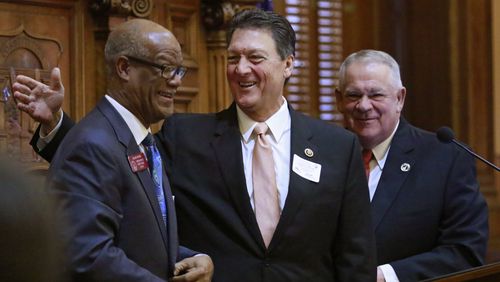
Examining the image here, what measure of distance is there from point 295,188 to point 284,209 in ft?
0.23

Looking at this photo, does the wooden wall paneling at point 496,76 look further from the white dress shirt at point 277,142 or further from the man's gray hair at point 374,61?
the white dress shirt at point 277,142

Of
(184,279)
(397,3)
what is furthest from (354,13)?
(184,279)

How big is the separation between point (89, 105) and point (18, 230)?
2.99 metres

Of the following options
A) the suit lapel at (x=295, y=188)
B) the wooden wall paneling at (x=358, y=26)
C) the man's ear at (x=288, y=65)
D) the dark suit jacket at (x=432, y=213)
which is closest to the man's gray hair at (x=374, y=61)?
the dark suit jacket at (x=432, y=213)

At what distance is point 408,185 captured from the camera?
3.06 m

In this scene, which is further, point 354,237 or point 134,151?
point 354,237

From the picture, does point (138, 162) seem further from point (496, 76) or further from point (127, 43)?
point (496, 76)

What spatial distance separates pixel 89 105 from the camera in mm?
3656

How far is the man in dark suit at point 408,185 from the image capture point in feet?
9.72

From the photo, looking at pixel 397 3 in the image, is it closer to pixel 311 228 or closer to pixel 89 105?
pixel 89 105

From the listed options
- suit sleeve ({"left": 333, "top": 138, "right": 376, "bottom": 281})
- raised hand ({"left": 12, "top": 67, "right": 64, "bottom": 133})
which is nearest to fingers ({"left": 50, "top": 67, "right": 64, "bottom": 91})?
raised hand ({"left": 12, "top": 67, "right": 64, "bottom": 133})

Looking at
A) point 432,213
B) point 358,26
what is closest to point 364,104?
point 432,213

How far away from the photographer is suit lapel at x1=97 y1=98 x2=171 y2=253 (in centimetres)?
209

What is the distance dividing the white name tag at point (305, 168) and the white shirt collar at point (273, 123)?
11cm
